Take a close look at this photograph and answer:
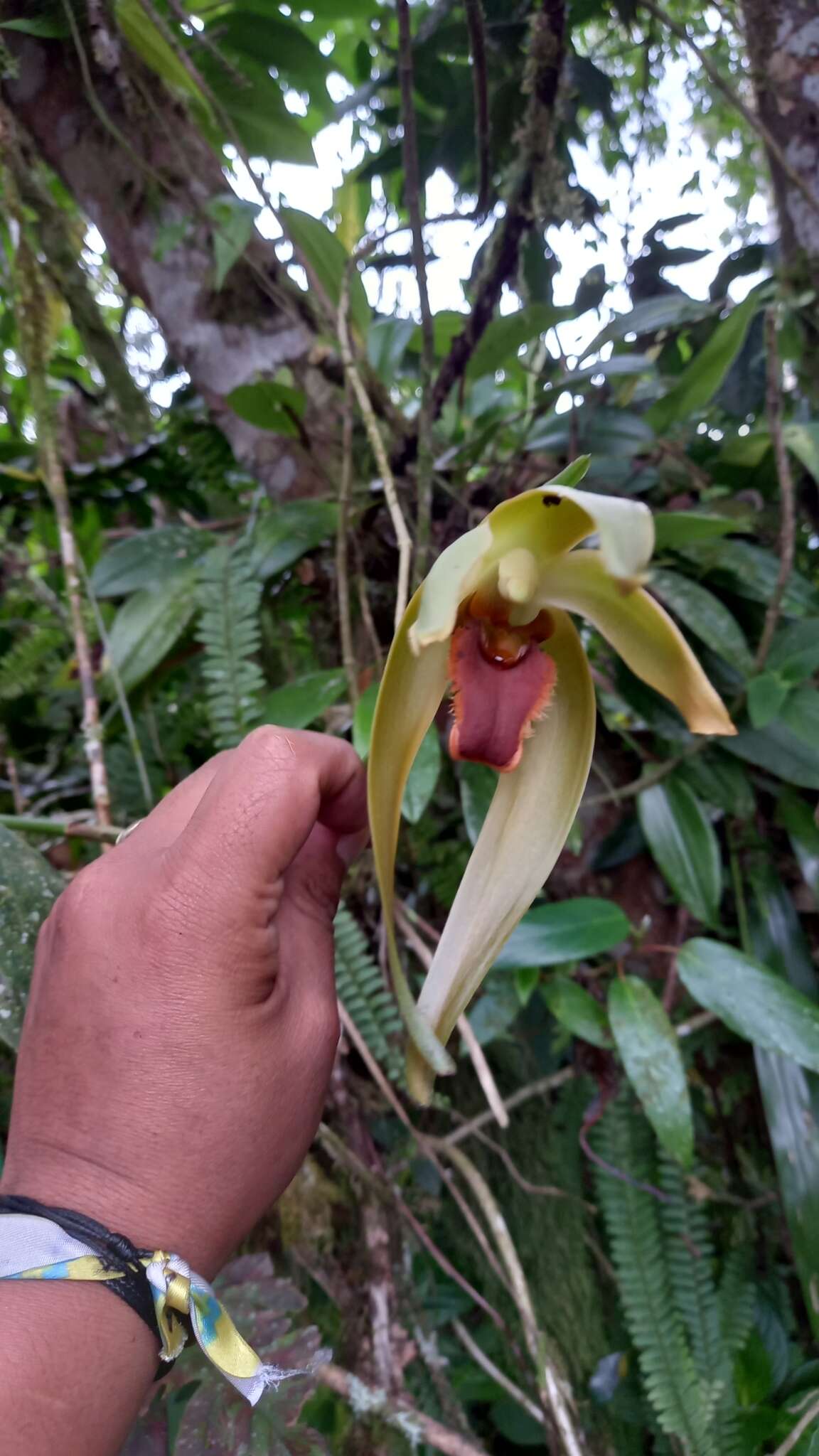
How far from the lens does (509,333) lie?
47.7 inches

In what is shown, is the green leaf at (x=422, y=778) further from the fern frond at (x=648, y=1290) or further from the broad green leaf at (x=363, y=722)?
A: the fern frond at (x=648, y=1290)

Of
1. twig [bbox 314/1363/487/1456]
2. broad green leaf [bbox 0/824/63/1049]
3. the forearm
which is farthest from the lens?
twig [bbox 314/1363/487/1456]

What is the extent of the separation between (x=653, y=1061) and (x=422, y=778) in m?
0.43

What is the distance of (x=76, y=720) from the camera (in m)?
1.54

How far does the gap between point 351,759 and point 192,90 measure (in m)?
1.06

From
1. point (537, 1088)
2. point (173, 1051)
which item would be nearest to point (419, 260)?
point (173, 1051)

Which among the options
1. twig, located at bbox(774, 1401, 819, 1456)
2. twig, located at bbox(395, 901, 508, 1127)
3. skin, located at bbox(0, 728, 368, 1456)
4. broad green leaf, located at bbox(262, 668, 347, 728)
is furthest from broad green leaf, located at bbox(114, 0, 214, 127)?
twig, located at bbox(774, 1401, 819, 1456)

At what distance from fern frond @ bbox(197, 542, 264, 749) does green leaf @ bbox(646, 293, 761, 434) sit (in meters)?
0.71

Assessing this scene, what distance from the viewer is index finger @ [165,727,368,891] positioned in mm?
553

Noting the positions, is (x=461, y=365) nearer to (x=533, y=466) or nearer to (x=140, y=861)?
(x=533, y=466)

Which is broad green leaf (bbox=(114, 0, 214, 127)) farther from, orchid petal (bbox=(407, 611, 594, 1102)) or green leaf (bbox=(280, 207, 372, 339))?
orchid petal (bbox=(407, 611, 594, 1102))

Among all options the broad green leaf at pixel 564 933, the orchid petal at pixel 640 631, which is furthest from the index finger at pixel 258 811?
the broad green leaf at pixel 564 933

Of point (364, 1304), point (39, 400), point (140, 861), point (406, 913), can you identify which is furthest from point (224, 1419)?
point (39, 400)

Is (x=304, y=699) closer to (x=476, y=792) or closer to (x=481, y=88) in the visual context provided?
(x=476, y=792)
